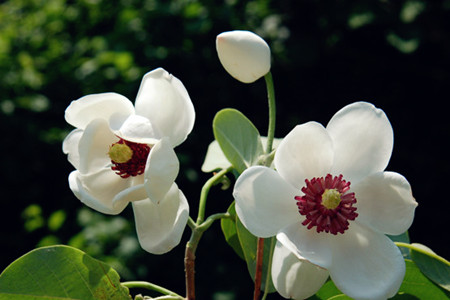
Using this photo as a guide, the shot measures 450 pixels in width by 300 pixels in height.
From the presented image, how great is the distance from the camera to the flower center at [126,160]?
954 millimetres

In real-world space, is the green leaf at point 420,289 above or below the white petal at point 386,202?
below

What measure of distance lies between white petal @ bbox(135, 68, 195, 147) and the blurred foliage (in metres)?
2.01

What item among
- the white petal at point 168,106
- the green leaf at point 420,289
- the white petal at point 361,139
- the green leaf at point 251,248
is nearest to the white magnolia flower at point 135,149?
the white petal at point 168,106

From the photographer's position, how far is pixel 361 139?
844mm

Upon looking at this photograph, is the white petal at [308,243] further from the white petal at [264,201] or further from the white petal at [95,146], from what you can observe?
the white petal at [95,146]

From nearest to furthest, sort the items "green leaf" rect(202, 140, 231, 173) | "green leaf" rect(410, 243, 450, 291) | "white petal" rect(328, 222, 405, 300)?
"white petal" rect(328, 222, 405, 300), "green leaf" rect(410, 243, 450, 291), "green leaf" rect(202, 140, 231, 173)

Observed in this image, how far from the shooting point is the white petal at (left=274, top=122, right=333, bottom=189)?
0.84 m

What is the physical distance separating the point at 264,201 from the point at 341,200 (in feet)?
0.39

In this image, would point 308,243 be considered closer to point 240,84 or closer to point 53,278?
point 53,278

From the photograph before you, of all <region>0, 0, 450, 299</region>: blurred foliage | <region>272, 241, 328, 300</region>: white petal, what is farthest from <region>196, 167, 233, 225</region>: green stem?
<region>0, 0, 450, 299</region>: blurred foliage

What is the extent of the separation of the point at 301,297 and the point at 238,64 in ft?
1.21

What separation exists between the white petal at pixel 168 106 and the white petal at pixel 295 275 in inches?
9.4

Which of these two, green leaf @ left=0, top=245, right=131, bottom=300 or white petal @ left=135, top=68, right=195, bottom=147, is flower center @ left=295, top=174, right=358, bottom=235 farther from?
green leaf @ left=0, top=245, right=131, bottom=300

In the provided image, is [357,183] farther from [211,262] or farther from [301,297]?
[211,262]
